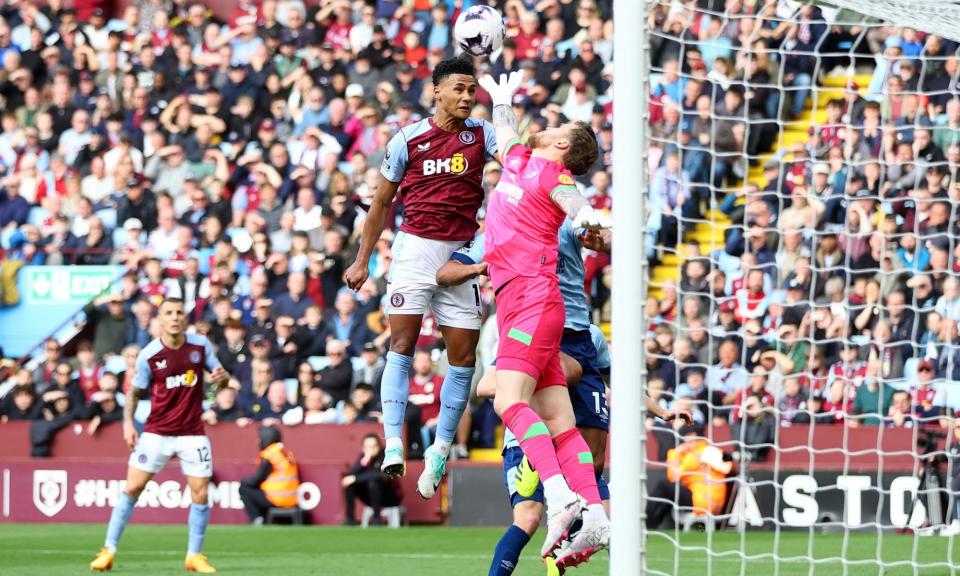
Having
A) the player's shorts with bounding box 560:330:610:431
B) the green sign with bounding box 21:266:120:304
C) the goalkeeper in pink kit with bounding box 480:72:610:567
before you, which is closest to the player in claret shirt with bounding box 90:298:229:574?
the player's shorts with bounding box 560:330:610:431

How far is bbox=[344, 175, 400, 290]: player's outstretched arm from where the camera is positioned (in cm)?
881

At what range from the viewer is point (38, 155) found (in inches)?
853

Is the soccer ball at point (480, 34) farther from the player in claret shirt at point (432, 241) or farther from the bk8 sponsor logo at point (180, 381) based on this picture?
the bk8 sponsor logo at point (180, 381)

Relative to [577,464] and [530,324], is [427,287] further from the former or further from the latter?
[577,464]

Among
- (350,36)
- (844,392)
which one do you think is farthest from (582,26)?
(844,392)

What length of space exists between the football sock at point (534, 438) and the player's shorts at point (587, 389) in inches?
37.4

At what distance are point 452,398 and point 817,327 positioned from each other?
17.4 feet

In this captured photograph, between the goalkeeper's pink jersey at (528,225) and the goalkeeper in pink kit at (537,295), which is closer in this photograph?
the goalkeeper in pink kit at (537,295)

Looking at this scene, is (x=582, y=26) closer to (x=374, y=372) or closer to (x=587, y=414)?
(x=374, y=372)

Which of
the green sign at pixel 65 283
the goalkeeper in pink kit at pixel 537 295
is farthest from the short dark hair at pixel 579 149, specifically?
the green sign at pixel 65 283

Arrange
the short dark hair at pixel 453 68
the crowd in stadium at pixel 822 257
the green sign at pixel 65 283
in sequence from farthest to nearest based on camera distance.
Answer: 1. the green sign at pixel 65 283
2. the crowd in stadium at pixel 822 257
3. the short dark hair at pixel 453 68

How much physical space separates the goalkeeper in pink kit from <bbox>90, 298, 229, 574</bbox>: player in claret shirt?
526 centimetres

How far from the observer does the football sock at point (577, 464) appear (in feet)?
24.2

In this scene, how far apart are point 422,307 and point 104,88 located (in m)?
14.3
